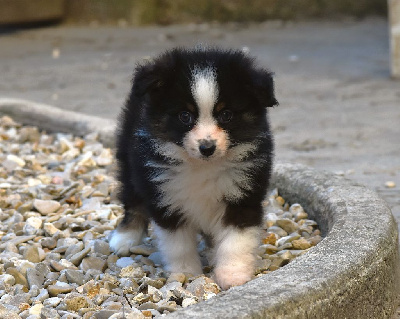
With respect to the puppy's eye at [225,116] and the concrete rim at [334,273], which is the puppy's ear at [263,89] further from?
the concrete rim at [334,273]

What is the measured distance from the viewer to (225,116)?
2.76 meters

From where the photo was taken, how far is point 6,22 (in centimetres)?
1184

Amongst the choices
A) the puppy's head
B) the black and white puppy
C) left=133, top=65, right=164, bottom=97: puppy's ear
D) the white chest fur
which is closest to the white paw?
the black and white puppy

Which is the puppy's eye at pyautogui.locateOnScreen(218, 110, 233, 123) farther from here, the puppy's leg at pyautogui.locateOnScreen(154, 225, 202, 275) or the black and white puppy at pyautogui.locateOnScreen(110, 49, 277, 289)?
the puppy's leg at pyautogui.locateOnScreen(154, 225, 202, 275)

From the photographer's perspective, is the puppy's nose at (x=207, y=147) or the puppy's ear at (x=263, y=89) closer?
the puppy's nose at (x=207, y=147)

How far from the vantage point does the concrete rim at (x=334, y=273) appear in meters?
2.18

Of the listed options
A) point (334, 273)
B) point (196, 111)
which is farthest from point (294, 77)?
point (334, 273)

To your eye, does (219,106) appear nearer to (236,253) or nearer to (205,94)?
(205,94)

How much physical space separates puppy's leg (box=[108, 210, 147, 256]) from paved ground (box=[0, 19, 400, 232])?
1.29 metres

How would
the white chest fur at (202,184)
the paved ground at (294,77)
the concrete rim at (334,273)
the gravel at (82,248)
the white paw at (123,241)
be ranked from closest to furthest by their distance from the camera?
the concrete rim at (334,273) < the gravel at (82,248) < the white chest fur at (202,184) < the white paw at (123,241) < the paved ground at (294,77)

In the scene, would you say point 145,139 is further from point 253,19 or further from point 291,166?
point 253,19

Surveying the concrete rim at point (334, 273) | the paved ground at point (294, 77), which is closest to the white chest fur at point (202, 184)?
the concrete rim at point (334, 273)

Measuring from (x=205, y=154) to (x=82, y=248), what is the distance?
0.88 m

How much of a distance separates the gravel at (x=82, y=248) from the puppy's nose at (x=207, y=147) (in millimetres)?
457
